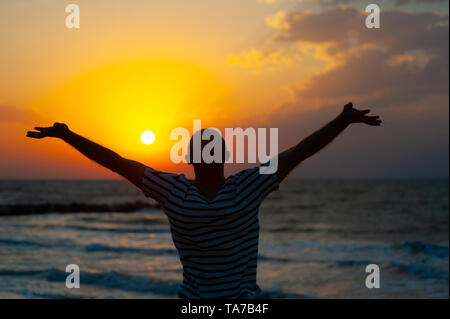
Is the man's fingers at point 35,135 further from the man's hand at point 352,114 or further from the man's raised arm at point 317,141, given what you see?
the man's hand at point 352,114

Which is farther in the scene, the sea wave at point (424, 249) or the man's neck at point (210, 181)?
the sea wave at point (424, 249)

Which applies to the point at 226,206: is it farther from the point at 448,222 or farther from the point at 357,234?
the point at 448,222

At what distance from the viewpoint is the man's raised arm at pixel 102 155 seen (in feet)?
6.10

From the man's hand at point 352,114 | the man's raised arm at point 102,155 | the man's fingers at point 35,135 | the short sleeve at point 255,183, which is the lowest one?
the short sleeve at point 255,183

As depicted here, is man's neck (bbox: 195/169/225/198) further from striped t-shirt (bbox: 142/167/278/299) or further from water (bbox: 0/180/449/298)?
water (bbox: 0/180/449/298)

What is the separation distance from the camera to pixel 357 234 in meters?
27.2

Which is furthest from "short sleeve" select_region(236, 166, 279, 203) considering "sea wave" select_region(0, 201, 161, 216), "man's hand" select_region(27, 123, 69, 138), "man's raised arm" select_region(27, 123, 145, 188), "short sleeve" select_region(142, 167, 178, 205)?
"sea wave" select_region(0, 201, 161, 216)

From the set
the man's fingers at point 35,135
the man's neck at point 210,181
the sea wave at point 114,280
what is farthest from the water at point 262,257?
the man's neck at point 210,181

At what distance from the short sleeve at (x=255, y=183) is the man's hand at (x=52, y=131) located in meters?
0.70

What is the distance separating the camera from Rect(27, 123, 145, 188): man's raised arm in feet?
6.10

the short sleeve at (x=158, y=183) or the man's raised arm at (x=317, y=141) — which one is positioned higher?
the man's raised arm at (x=317, y=141)

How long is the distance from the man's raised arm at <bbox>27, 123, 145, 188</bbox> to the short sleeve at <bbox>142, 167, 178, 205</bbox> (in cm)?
3

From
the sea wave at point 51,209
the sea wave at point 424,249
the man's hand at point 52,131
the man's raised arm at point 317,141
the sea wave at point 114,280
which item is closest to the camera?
the man's raised arm at point 317,141
